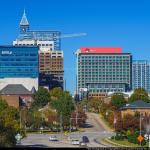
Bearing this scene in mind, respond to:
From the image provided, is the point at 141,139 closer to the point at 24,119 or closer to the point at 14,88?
the point at 24,119

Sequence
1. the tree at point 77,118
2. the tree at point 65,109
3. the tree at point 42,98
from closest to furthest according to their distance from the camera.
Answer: the tree at point 65,109
the tree at point 77,118
the tree at point 42,98

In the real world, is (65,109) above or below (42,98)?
below

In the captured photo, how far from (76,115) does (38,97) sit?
173 feet

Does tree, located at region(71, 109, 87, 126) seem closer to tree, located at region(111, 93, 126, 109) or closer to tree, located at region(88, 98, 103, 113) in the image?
tree, located at region(111, 93, 126, 109)

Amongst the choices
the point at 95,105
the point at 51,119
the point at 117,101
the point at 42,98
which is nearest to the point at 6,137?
the point at 51,119

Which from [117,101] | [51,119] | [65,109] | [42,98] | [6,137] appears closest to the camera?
[6,137]

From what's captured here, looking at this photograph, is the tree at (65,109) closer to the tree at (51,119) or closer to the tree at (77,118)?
the tree at (51,119)

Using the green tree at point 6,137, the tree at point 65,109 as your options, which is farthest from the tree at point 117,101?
the green tree at point 6,137

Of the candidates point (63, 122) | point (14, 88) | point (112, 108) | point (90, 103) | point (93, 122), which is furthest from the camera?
point (14, 88)

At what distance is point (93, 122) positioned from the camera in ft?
440

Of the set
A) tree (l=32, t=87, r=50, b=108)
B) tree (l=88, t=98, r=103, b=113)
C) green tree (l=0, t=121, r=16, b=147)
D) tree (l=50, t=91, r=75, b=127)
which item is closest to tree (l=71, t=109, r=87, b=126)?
tree (l=50, t=91, r=75, b=127)

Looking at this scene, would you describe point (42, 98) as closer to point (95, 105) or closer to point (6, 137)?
point (95, 105)

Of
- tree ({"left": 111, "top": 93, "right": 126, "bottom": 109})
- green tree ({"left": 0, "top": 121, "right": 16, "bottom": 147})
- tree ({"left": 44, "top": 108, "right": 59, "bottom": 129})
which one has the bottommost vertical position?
tree ({"left": 44, "top": 108, "right": 59, "bottom": 129})

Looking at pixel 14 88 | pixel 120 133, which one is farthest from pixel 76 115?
pixel 14 88
